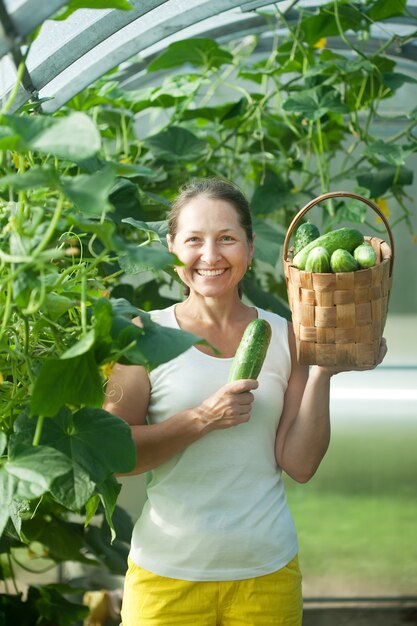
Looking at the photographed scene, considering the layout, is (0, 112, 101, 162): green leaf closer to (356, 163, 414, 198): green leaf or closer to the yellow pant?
the yellow pant

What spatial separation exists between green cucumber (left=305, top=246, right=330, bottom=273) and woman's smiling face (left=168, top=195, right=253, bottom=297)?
0.17m

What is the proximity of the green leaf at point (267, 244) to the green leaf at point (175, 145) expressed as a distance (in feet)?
1.01

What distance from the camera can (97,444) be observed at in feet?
4.38

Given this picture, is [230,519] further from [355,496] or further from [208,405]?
[355,496]

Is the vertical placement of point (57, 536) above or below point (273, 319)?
below

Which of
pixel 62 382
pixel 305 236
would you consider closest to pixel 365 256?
pixel 305 236

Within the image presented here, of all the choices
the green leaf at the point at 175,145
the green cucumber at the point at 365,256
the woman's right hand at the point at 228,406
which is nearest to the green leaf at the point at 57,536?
the green leaf at the point at 175,145

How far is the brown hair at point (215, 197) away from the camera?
5.76 ft

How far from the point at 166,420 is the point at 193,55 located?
1463mm

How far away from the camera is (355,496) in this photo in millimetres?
3836

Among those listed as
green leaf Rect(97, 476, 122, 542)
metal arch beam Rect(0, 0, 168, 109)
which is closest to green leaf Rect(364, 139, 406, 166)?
metal arch beam Rect(0, 0, 168, 109)

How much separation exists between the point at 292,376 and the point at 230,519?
10.3 inches

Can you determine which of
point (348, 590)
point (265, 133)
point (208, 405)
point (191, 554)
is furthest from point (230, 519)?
point (348, 590)

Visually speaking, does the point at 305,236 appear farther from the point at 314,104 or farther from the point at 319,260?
the point at 314,104
